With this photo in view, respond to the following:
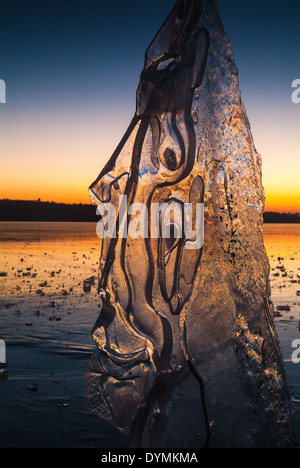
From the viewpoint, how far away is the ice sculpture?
9.61 feet

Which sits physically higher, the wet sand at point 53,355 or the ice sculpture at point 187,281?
the ice sculpture at point 187,281

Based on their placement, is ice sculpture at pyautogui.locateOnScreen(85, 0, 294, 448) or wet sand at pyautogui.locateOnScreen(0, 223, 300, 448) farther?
wet sand at pyautogui.locateOnScreen(0, 223, 300, 448)

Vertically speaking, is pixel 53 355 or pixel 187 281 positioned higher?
pixel 187 281

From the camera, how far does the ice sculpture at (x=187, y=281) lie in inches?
115

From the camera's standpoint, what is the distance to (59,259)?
13977 mm

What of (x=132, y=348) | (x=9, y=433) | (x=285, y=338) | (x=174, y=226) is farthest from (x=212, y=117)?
(x=285, y=338)

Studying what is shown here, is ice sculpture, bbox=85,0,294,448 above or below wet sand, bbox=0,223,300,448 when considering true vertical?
above

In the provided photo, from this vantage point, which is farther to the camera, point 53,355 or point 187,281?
point 53,355

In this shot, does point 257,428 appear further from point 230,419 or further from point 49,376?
point 49,376

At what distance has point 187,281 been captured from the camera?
10.1ft

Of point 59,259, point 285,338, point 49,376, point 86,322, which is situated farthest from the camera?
point 59,259

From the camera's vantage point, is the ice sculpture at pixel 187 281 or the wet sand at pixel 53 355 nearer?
the ice sculpture at pixel 187 281

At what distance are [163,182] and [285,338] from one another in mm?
3242

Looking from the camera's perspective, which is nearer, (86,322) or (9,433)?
(9,433)
